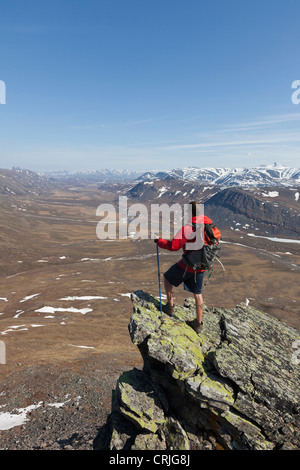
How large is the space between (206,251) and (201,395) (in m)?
5.34

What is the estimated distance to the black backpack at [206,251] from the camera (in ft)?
30.1

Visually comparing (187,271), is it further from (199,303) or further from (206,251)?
(199,303)

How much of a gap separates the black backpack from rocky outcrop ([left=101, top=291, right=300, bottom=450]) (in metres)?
3.36

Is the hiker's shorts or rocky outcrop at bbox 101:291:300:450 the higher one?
the hiker's shorts

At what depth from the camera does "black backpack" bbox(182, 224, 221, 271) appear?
361 inches

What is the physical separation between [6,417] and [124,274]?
243ft

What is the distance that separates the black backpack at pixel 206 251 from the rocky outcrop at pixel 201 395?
3.36 meters

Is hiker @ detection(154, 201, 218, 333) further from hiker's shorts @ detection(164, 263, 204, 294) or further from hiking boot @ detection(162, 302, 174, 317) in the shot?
hiking boot @ detection(162, 302, 174, 317)

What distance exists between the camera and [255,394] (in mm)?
8750

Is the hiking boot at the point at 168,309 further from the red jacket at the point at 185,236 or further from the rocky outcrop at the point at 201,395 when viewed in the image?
the red jacket at the point at 185,236

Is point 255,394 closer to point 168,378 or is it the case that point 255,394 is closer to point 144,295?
point 168,378

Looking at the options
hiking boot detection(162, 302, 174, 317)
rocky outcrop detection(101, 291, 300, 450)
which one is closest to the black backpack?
hiking boot detection(162, 302, 174, 317)
